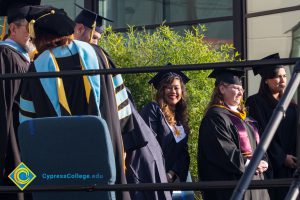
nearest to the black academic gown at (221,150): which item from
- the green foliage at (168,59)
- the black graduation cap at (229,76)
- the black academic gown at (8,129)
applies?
the black graduation cap at (229,76)

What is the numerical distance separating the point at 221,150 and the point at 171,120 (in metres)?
0.78

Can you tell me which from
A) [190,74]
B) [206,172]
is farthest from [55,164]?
[190,74]

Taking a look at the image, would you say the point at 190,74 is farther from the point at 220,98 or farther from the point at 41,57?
the point at 41,57

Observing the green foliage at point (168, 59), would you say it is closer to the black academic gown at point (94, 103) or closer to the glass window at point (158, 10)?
the glass window at point (158, 10)

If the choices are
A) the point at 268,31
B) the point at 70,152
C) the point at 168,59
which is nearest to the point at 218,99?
the point at 168,59

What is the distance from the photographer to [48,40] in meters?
5.06

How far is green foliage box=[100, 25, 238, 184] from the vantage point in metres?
8.51

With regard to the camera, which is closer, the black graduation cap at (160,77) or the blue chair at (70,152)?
the blue chair at (70,152)

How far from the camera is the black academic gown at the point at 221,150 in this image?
674 centimetres

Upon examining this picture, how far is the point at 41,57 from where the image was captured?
16.3 ft

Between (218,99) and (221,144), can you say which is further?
(218,99)

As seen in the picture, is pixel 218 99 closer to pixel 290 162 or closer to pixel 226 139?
pixel 226 139

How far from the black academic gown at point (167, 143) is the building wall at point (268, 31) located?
432 centimetres

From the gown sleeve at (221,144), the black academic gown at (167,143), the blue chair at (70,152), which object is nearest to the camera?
the blue chair at (70,152)
